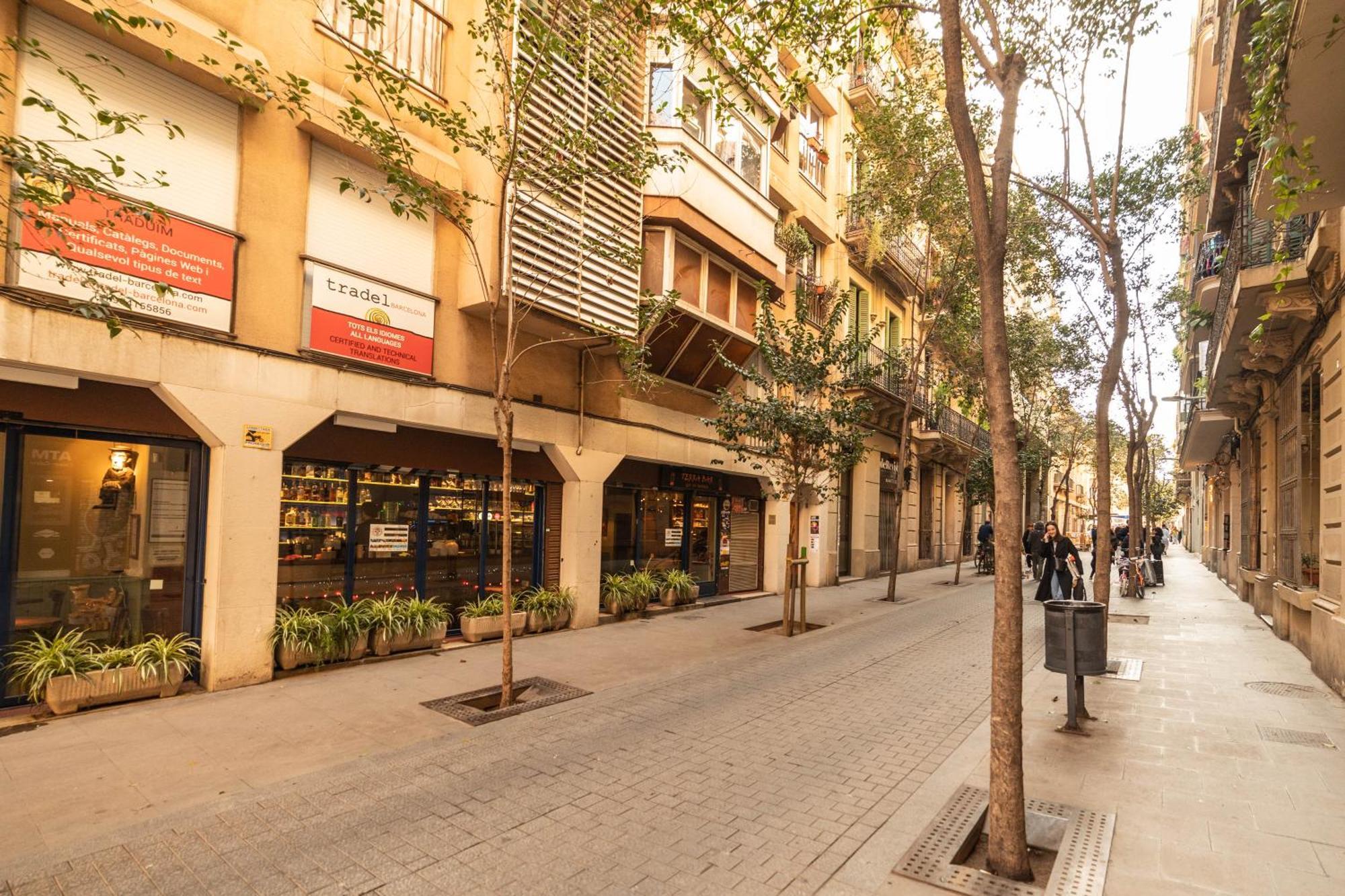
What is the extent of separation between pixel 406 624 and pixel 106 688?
10.7ft

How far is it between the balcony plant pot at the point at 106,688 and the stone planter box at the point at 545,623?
14.4 ft

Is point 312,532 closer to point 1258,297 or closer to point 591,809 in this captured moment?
point 591,809

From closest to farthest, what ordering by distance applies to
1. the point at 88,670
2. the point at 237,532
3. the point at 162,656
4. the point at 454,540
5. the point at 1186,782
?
1. the point at 1186,782
2. the point at 88,670
3. the point at 162,656
4. the point at 237,532
5. the point at 454,540

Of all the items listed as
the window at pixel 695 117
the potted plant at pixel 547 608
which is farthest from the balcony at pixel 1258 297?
the potted plant at pixel 547 608

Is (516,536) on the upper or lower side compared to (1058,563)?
upper

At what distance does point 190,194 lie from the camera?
745cm

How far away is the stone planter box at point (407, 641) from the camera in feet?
29.6

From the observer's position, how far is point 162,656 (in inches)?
276

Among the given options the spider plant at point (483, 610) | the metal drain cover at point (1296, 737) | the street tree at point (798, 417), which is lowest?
the metal drain cover at point (1296, 737)

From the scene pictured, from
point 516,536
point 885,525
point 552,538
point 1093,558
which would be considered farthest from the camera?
point 885,525

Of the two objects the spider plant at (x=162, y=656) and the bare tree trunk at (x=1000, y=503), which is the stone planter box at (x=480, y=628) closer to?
the spider plant at (x=162, y=656)

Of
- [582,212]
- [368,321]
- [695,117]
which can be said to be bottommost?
[368,321]

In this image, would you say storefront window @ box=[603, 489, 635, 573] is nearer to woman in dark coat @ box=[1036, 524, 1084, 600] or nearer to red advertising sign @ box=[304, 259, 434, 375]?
red advertising sign @ box=[304, 259, 434, 375]

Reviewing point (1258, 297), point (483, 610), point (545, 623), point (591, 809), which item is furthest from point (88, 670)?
point (1258, 297)
